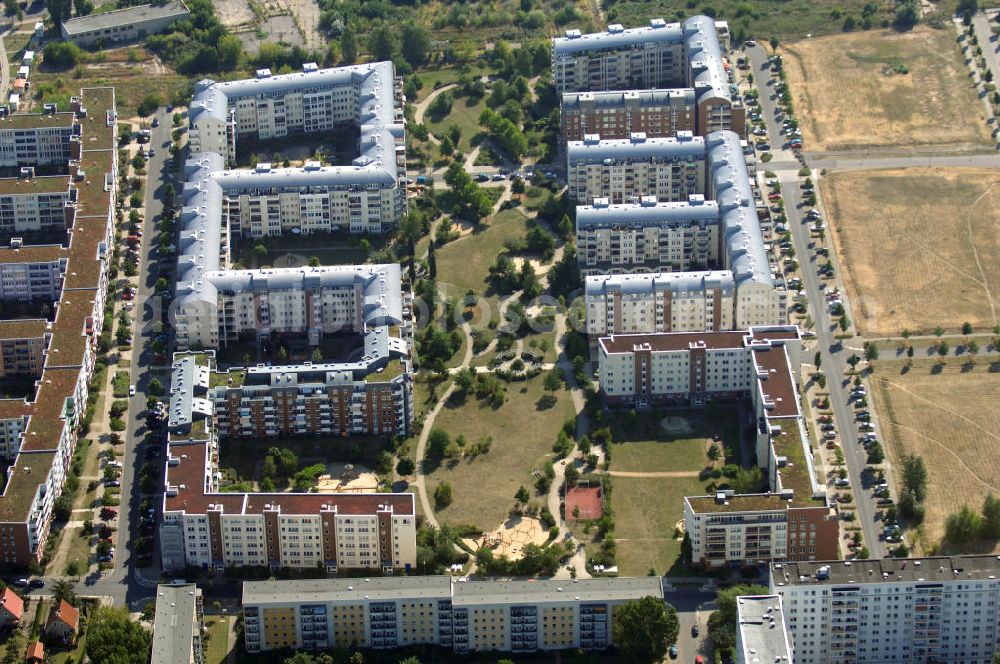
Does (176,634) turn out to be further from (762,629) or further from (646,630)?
(762,629)

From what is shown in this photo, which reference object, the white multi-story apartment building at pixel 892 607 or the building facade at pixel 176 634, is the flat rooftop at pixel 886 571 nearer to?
the white multi-story apartment building at pixel 892 607

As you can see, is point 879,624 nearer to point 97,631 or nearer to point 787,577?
point 787,577

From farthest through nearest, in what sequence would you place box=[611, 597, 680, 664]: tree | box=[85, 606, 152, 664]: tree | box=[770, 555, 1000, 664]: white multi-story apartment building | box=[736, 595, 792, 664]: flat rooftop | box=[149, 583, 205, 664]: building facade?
1. box=[611, 597, 680, 664]: tree
2. box=[85, 606, 152, 664]: tree
3. box=[770, 555, 1000, 664]: white multi-story apartment building
4. box=[149, 583, 205, 664]: building facade
5. box=[736, 595, 792, 664]: flat rooftop

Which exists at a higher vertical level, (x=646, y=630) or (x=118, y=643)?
(x=118, y=643)

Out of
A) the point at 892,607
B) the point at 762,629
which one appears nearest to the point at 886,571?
the point at 892,607

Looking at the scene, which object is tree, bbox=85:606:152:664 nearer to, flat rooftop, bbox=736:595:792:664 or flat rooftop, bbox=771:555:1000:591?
flat rooftop, bbox=736:595:792:664

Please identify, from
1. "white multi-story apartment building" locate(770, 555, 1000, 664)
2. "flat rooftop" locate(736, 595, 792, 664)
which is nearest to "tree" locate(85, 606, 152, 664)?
"flat rooftop" locate(736, 595, 792, 664)

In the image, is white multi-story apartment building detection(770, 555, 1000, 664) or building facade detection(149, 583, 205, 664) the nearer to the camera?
building facade detection(149, 583, 205, 664)

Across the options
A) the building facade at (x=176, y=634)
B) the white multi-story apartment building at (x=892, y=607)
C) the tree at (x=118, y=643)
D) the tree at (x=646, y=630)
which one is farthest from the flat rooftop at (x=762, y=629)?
the tree at (x=118, y=643)
